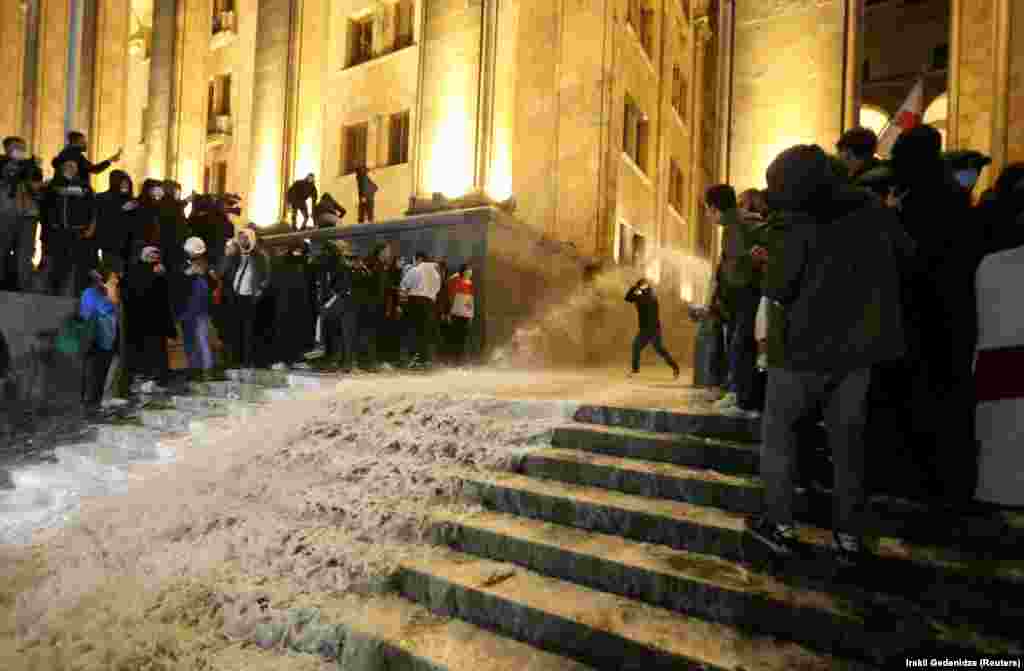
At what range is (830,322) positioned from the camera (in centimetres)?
314

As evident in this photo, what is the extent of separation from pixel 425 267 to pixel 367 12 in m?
13.4

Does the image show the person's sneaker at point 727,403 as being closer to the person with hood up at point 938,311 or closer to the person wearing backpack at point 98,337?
the person with hood up at point 938,311

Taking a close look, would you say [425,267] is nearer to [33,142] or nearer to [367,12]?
[367,12]

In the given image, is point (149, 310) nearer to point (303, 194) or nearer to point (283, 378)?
point (283, 378)

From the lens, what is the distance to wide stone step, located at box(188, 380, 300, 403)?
7859 millimetres

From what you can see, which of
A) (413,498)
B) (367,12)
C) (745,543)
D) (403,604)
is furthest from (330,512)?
(367,12)

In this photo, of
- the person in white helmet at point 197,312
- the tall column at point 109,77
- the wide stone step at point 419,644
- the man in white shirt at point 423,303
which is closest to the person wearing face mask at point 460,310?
the man in white shirt at point 423,303

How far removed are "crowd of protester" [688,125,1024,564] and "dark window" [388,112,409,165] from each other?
15893mm

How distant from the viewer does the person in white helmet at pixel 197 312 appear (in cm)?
892

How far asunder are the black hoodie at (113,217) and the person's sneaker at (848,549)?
10.4m

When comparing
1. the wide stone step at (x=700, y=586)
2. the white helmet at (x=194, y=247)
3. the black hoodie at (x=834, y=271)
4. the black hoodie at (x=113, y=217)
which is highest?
the black hoodie at (x=113, y=217)

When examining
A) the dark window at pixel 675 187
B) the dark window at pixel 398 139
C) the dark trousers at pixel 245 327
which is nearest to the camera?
the dark trousers at pixel 245 327

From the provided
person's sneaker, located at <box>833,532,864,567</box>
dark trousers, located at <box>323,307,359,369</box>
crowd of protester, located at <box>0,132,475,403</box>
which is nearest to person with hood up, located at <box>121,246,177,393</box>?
crowd of protester, located at <box>0,132,475,403</box>

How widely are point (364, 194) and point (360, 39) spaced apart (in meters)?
7.38
